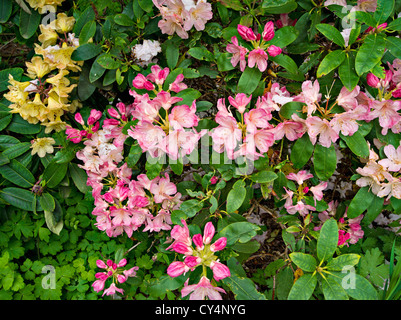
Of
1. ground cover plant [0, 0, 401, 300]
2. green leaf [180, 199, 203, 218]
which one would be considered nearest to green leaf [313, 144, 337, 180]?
ground cover plant [0, 0, 401, 300]

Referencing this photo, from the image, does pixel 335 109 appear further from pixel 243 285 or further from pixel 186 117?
→ pixel 243 285

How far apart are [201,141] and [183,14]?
1.64 ft

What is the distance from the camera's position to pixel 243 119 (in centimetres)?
119

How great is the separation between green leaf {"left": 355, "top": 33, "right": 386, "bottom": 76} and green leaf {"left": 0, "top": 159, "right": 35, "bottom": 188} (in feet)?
4.82

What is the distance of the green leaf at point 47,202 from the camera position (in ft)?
5.23

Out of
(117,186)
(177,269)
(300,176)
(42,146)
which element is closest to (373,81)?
(300,176)

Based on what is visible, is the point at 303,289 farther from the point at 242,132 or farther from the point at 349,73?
the point at 349,73

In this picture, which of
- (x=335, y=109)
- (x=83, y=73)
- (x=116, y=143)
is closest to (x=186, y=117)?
(x=116, y=143)

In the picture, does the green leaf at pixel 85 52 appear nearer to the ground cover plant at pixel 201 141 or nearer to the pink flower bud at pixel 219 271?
the ground cover plant at pixel 201 141

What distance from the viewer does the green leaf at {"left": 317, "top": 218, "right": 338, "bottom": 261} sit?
1099 millimetres

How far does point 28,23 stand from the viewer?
1.52 meters

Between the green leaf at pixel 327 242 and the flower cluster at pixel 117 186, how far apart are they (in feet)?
1.92

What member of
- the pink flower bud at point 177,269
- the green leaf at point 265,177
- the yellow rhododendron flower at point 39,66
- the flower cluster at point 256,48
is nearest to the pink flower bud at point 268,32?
the flower cluster at point 256,48
